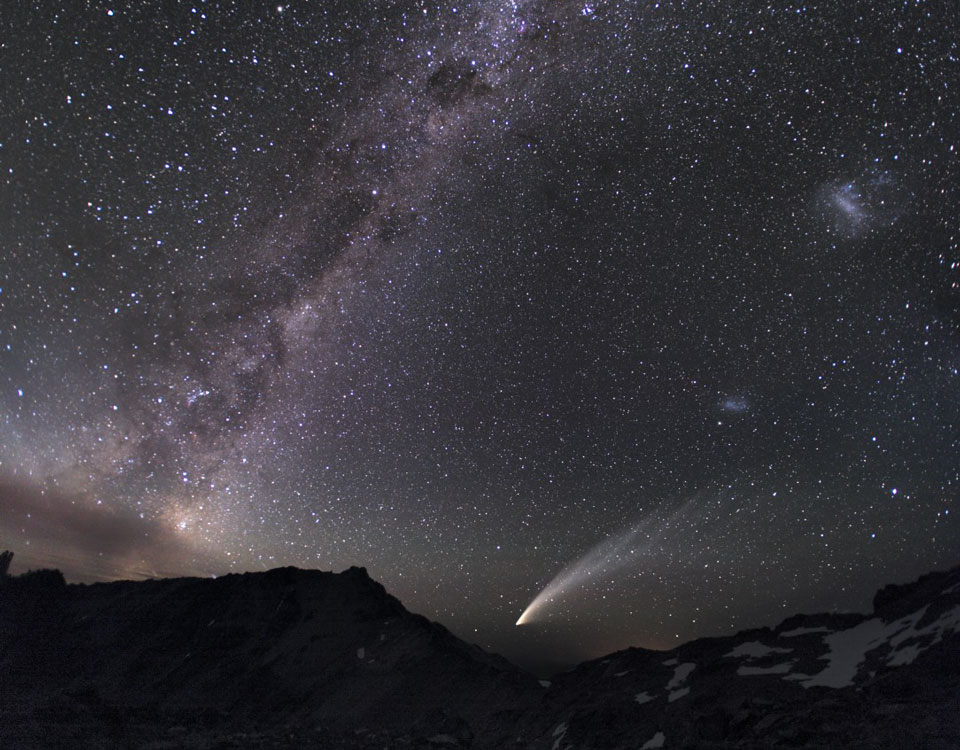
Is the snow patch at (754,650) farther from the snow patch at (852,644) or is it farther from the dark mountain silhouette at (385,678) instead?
the snow patch at (852,644)

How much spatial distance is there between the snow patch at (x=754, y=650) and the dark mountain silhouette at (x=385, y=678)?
0.22 metres

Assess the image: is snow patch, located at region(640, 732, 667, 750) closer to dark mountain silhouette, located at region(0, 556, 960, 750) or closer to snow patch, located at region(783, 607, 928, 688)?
dark mountain silhouette, located at region(0, 556, 960, 750)

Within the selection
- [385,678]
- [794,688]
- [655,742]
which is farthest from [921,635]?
[385,678]

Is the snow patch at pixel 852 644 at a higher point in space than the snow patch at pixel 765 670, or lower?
lower

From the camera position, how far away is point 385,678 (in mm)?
77312

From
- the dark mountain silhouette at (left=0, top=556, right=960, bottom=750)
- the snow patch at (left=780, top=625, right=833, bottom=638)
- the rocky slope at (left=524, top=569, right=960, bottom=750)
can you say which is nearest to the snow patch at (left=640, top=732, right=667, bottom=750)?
the rocky slope at (left=524, top=569, right=960, bottom=750)

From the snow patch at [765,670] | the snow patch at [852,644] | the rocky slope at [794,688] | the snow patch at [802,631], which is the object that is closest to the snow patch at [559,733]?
the rocky slope at [794,688]

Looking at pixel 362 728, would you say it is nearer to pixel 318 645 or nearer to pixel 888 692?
pixel 318 645

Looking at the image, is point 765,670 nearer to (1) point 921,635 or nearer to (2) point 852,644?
(2) point 852,644

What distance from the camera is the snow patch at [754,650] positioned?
5128 cm

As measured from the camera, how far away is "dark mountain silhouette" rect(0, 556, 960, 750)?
3662 cm

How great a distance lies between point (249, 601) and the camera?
111m

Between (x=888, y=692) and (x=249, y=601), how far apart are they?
4241 inches

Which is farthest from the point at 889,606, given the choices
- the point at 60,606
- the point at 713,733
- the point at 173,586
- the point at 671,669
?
the point at 60,606
